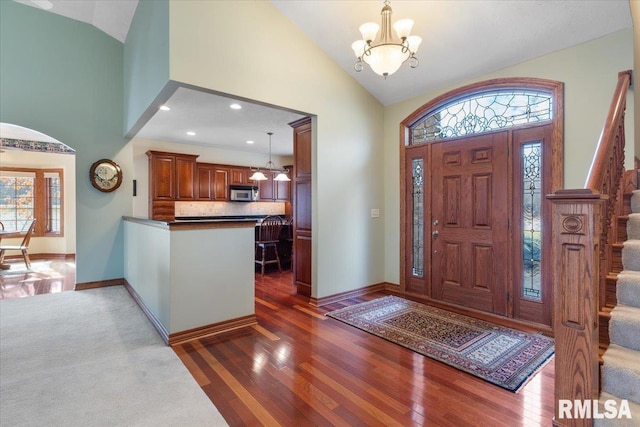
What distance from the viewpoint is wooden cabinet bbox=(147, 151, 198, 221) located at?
6391mm

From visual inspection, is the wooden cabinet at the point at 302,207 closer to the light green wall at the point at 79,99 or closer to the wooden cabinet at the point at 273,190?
the light green wall at the point at 79,99

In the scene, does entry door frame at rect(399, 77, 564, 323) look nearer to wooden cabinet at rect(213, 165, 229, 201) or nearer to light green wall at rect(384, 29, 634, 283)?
light green wall at rect(384, 29, 634, 283)

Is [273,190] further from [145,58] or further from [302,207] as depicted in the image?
[145,58]

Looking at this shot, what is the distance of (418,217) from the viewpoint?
423 cm

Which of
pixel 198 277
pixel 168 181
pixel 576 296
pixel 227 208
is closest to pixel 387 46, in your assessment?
pixel 576 296

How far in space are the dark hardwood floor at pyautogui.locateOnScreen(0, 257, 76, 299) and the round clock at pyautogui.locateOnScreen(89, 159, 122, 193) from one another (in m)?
1.65

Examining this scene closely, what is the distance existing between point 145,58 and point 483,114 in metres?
3.93

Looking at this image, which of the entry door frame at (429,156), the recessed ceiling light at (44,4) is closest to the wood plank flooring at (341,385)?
the entry door frame at (429,156)

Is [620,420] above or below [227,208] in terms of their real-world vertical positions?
below

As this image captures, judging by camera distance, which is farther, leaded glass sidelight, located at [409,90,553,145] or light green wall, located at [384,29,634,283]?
leaded glass sidelight, located at [409,90,553,145]

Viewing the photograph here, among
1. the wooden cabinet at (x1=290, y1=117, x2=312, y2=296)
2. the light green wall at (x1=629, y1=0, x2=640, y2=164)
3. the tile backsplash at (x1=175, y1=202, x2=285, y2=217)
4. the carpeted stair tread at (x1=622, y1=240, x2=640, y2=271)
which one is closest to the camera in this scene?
the carpeted stair tread at (x1=622, y1=240, x2=640, y2=271)

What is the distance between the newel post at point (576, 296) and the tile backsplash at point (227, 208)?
6.96 meters

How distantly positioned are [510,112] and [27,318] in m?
5.77

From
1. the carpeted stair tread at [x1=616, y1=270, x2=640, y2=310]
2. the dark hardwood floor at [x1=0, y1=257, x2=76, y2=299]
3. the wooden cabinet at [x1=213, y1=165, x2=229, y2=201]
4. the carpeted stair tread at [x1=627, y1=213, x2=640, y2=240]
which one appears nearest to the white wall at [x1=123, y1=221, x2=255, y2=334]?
the dark hardwood floor at [x1=0, y1=257, x2=76, y2=299]
